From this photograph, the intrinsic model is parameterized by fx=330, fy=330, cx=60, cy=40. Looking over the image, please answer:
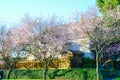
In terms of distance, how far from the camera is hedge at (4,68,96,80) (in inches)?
1542

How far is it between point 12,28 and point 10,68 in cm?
613

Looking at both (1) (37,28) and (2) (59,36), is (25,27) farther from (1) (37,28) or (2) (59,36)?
(2) (59,36)

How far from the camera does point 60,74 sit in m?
43.1

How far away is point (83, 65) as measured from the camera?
50062 mm

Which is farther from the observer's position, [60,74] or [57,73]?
[57,73]

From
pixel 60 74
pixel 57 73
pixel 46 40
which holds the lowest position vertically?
pixel 60 74

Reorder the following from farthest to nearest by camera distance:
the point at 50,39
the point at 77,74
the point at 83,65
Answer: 1. the point at 83,65
2. the point at 77,74
3. the point at 50,39

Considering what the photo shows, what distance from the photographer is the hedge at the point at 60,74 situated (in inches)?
1542

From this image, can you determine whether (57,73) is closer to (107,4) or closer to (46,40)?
(46,40)

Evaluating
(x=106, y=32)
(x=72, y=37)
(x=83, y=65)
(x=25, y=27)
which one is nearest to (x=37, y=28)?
(x=25, y=27)

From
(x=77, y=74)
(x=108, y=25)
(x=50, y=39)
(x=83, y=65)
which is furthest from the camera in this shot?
(x=83, y=65)

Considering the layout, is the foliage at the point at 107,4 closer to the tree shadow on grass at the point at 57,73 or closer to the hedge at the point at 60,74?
the hedge at the point at 60,74

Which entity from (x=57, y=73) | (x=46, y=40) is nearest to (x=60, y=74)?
(x=57, y=73)

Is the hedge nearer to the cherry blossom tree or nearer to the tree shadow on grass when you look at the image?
the tree shadow on grass
